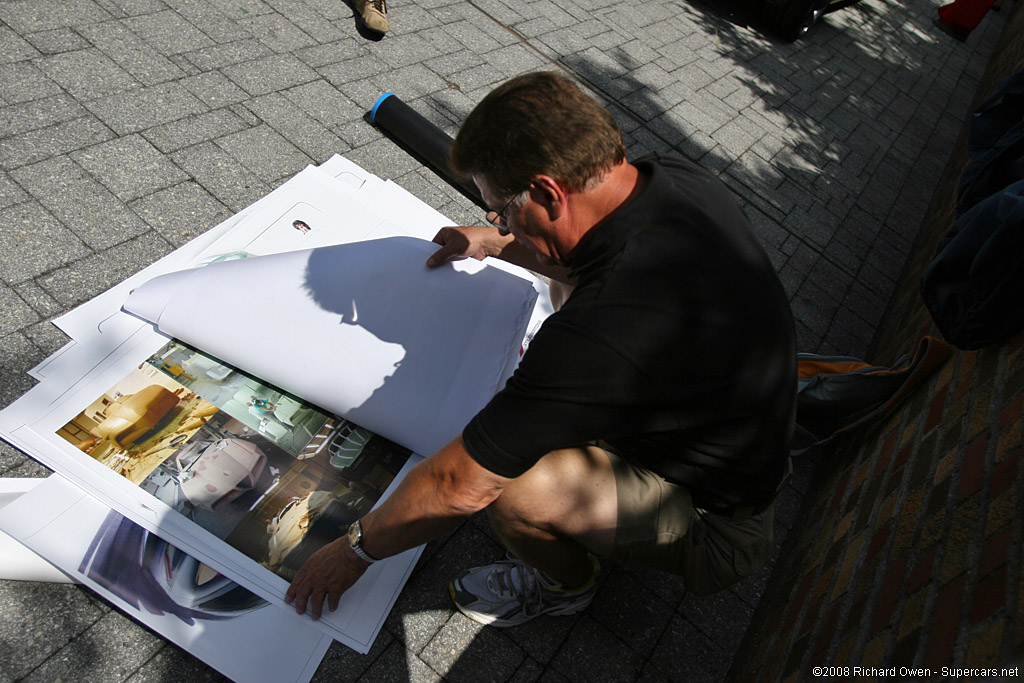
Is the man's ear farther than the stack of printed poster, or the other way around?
the stack of printed poster

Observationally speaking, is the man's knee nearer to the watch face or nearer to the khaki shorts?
the khaki shorts

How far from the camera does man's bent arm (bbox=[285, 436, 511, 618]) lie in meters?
1.22

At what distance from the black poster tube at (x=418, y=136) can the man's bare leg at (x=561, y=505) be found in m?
1.57

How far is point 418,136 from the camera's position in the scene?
2754mm

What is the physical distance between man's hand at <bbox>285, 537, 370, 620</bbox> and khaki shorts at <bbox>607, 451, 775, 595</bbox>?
607mm

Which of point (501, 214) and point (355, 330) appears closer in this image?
point (501, 214)

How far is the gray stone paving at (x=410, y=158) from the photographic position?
5.25ft

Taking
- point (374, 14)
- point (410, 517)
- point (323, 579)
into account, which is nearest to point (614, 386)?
point (410, 517)

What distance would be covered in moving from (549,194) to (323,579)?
99 cm

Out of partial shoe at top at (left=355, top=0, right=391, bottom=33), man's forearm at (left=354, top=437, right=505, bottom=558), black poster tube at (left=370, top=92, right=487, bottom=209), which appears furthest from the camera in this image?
partial shoe at top at (left=355, top=0, right=391, bottom=33)

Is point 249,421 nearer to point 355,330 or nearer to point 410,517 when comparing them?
point 355,330

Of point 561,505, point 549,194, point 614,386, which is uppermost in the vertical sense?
point 549,194

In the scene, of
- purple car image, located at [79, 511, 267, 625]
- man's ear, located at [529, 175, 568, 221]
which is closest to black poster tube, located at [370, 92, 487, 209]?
man's ear, located at [529, 175, 568, 221]

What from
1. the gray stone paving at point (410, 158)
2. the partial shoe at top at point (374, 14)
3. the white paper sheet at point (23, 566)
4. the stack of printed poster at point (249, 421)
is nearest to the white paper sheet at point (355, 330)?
the stack of printed poster at point (249, 421)
